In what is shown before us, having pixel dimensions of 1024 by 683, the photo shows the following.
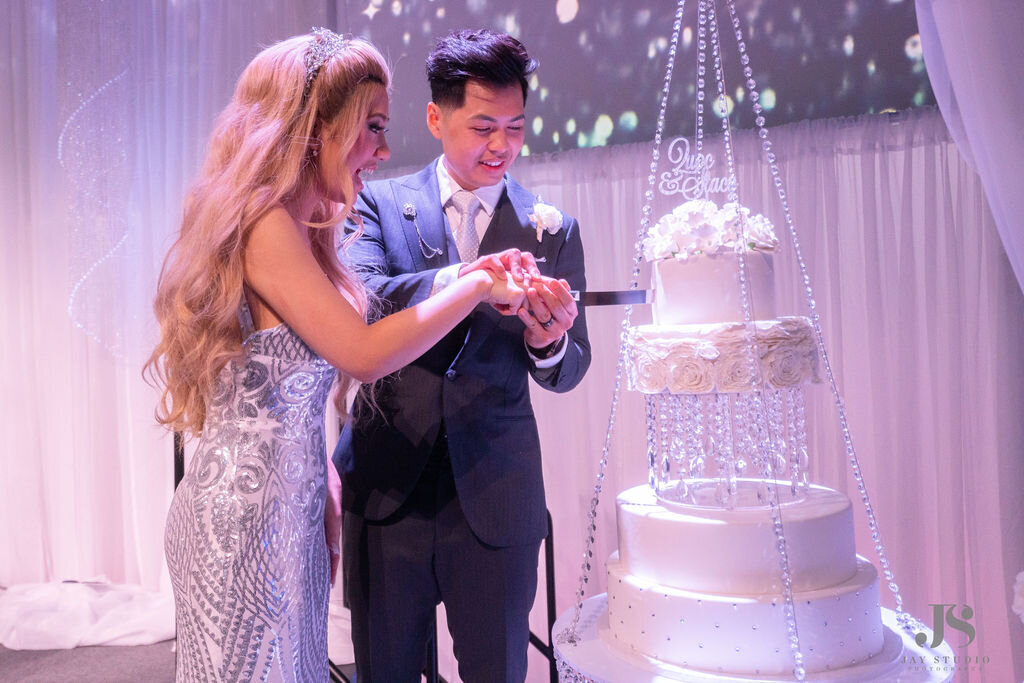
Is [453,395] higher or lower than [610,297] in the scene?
lower

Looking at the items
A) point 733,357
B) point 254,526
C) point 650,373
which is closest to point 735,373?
point 733,357

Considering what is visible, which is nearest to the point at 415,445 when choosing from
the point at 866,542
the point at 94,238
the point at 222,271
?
the point at 222,271

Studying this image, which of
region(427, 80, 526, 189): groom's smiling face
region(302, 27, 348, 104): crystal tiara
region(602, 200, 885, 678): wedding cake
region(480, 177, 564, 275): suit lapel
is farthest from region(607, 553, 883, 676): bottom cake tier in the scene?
region(302, 27, 348, 104): crystal tiara

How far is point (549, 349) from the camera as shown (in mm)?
1786

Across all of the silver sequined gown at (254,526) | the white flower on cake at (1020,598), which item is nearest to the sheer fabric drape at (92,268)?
the silver sequined gown at (254,526)

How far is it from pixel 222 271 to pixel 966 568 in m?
3.23

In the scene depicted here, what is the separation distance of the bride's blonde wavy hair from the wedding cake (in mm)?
A: 1091

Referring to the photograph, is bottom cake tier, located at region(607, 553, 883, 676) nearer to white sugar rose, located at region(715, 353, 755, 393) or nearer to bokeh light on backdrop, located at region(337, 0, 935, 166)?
white sugar rose, located at region(715, 353, 755, 393)

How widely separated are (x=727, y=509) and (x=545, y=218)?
2.98 feet

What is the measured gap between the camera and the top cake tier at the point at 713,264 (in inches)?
89.1

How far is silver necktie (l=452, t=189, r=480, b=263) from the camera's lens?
76.9 inches

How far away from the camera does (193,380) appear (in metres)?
1.49

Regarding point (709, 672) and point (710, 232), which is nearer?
point (709, 672)

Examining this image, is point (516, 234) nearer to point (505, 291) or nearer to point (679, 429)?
point (505, 291)
